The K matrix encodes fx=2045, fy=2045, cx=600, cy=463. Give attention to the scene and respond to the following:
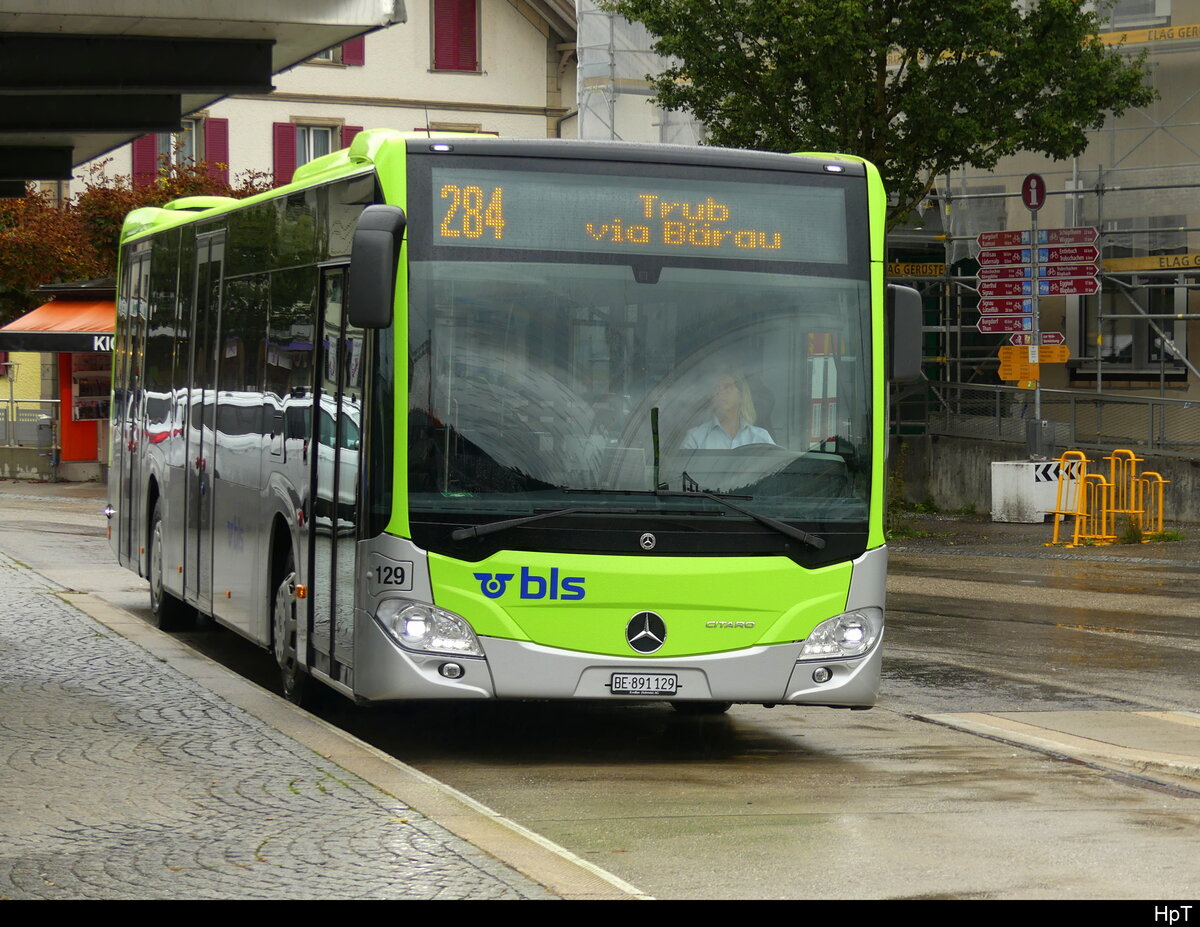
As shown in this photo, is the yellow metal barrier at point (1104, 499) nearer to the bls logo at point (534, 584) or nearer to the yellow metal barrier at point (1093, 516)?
the yellow metal barrier at point (1093, 516)

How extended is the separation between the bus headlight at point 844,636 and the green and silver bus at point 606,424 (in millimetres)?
13

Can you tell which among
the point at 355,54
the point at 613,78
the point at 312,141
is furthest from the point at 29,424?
the point at 355,54

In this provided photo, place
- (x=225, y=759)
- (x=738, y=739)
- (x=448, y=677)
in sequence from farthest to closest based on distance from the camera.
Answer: (x=738, y=739)
(x=448, y=677)
(x=225, y=759)

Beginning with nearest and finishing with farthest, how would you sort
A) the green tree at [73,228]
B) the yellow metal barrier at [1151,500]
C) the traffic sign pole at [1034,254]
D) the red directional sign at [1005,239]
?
1. the yellow metal barrier at [1151,500]
2. the traffic sign pole at [1034,254]
3. the red directional sign at [1005,239]
4. the green tree at [73,228]

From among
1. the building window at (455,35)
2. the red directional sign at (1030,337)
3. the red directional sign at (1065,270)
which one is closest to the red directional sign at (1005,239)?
the red directional sign at (1065,270)

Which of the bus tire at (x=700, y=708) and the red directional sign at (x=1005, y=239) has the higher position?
the red directional sign at (x=1005, y=239)

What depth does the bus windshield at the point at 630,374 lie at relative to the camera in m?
9.33

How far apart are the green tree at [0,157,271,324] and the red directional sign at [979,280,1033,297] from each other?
20522 millimetres

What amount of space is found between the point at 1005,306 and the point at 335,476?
18.2 meters


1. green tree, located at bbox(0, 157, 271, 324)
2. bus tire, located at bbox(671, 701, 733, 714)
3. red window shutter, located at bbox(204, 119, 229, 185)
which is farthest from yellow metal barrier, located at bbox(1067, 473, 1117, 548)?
red window shutter, located at bbox(204, 119, 229, 185)

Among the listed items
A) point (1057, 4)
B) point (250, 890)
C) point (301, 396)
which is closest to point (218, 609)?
point (301, 396)
